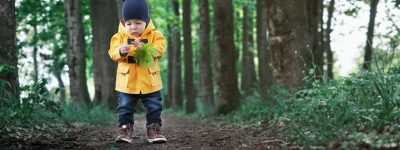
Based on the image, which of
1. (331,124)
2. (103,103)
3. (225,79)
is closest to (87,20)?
(103,103)

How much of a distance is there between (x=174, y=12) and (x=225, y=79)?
13.3 meters

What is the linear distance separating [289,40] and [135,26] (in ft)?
11.5

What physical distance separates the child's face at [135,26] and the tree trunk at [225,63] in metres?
7.55

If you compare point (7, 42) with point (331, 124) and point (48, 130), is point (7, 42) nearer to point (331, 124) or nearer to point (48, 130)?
point (48, 130)

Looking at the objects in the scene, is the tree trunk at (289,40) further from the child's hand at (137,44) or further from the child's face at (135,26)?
the child's hand at (137,44)

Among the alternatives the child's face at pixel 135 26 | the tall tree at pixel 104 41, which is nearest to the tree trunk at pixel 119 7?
the tall tree at pixel 104 41

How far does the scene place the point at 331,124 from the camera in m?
4.85

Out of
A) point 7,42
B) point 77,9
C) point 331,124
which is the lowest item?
point 331,124

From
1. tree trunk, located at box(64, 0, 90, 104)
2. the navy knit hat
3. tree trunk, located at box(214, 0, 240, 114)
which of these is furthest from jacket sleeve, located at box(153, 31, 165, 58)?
tree trunk, located at box(214, 0, 240, 114)

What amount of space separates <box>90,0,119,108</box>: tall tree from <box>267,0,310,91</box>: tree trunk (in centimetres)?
736

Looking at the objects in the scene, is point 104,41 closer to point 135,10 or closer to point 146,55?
point 135,10

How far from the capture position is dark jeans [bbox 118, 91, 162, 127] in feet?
20.0

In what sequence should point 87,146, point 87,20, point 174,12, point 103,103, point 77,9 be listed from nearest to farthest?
point 87,146
point 77,9
point 103,103
point 87,20
point 174,12

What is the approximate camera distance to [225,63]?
13.4 meters
